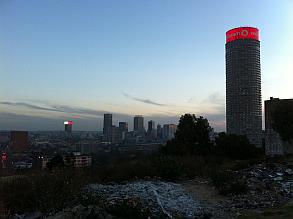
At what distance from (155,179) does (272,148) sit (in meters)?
38.3

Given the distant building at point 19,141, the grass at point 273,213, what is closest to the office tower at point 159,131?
the distant building at point 19,141

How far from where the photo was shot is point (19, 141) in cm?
2175

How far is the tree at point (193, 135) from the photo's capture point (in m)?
24.5

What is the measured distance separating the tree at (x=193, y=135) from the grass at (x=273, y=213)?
612 inches

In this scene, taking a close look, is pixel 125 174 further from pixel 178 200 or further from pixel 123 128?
pixel 123 128

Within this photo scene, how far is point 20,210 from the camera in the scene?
807 cm

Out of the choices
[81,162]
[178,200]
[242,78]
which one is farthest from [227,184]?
[242,78]

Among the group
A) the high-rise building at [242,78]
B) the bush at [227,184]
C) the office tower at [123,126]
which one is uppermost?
the high-rise building at [242,78]

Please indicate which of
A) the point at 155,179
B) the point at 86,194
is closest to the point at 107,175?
the point at 155,179

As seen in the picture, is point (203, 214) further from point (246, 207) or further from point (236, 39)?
point (236, 39)

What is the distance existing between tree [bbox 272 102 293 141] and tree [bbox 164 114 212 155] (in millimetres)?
7059

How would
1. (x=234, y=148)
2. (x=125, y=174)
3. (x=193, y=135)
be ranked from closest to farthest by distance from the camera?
(x=125, y=174) → (x=193, y=135) → (x=234, y=148)

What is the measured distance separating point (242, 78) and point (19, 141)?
99898 mm

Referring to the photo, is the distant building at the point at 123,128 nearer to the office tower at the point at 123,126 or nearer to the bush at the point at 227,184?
the office tower at the point at 123,126
